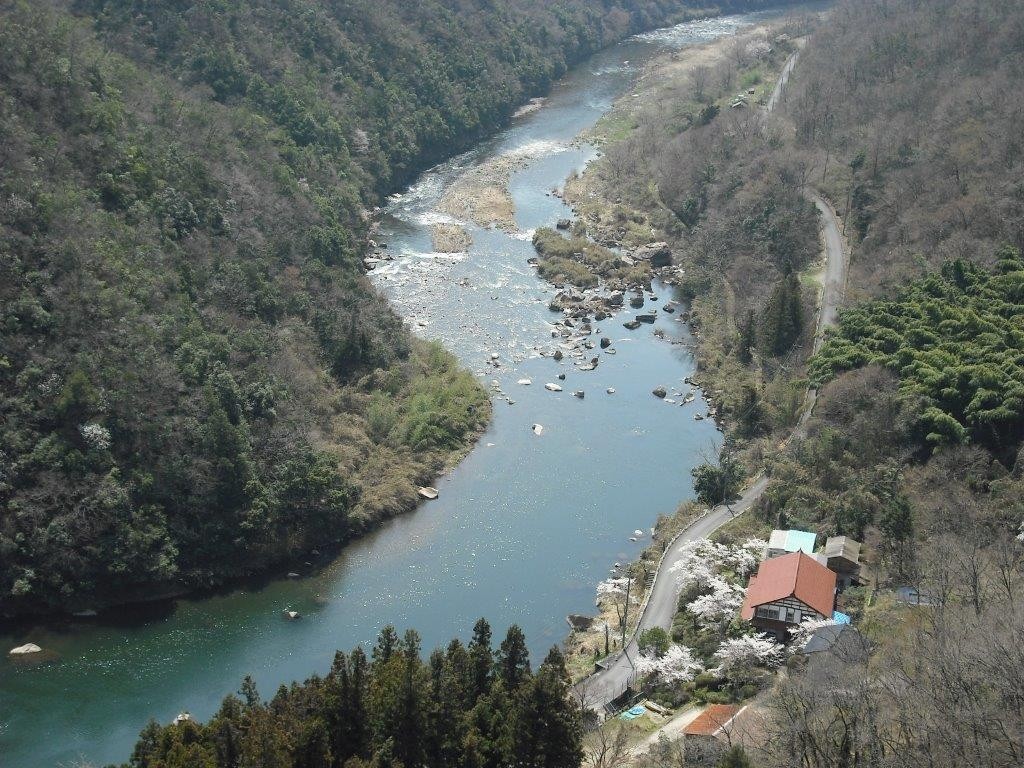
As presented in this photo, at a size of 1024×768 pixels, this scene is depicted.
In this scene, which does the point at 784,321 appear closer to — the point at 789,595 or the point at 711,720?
the point at 789,595

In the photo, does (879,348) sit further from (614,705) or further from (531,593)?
(614,705)

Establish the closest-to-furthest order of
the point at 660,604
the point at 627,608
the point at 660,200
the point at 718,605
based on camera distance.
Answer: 1. the point at 718,605
2. the point at 627,608
3. the point at 660,604
4. the point at 660,200

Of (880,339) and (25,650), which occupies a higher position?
A: (25,650)

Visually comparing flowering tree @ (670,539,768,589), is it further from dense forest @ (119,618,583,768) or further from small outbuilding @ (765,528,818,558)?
dense forest @ (119,618,583,768)

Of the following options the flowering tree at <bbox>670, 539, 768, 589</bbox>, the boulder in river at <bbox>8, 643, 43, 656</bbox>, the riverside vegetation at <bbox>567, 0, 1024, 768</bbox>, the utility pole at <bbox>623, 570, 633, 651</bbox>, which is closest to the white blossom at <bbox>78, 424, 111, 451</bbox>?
the boulder in river at <bbox>8, 643, 43, 656</bbox>

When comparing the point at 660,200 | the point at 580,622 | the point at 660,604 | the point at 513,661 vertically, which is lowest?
the point at 580,622

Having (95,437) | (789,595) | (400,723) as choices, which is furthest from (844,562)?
(95,437)

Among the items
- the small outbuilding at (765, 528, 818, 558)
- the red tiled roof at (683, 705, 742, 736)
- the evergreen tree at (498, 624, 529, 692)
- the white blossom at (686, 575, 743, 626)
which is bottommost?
the white blossom at (686, 575, 743, 626)

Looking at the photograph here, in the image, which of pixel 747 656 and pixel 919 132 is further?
pixel 919 132
